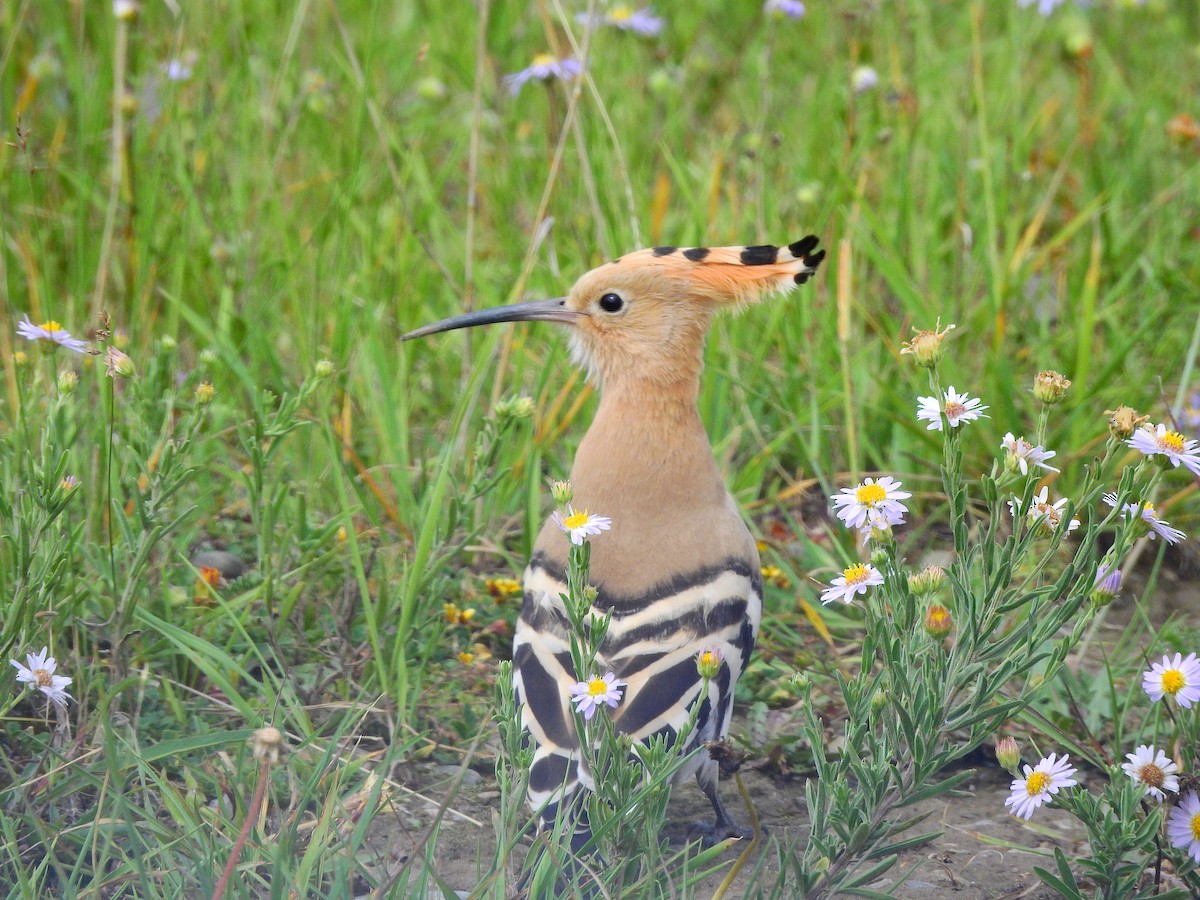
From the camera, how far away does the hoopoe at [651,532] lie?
2.07 m

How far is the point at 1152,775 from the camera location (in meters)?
1.79

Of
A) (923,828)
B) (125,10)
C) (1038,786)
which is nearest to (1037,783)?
(1038,786)

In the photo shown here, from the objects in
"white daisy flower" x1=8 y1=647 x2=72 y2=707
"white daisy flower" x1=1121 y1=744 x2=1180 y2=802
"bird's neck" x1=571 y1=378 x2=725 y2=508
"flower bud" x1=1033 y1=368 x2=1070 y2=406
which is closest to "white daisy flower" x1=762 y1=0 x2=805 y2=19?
Result: "bird's neck" x1=571 y1=378 x2=725 y2=508

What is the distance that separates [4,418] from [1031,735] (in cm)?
214

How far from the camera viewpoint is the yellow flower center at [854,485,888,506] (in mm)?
1794

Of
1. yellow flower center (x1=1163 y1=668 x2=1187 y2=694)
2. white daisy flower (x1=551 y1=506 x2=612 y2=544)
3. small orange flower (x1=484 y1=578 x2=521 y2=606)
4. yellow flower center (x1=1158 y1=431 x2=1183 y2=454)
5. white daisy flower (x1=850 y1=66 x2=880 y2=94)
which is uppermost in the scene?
white daisy flower (x1=850 y1=66 x2=880 y2=94)

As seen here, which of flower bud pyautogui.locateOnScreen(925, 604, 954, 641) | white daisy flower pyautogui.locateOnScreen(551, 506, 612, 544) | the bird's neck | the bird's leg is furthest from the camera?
the bird's neck

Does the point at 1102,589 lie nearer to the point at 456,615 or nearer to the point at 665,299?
the point at 665,299

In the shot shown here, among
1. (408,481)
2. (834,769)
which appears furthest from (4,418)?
(834,769)

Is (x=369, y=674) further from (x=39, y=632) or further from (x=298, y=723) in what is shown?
(x=39, y=632)

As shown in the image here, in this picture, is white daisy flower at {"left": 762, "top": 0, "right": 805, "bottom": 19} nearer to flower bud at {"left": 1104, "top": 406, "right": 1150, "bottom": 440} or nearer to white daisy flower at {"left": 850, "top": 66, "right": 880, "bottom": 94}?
white daisy flower at {"left": 850, "top": 66, "right": 880, "bottom": 94}

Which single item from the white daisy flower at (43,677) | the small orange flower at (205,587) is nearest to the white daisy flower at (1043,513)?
the white daisy flower at (43,677)

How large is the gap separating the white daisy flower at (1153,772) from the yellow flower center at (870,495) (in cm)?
46

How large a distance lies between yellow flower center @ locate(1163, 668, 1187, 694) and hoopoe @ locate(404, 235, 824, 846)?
2.13 ft
